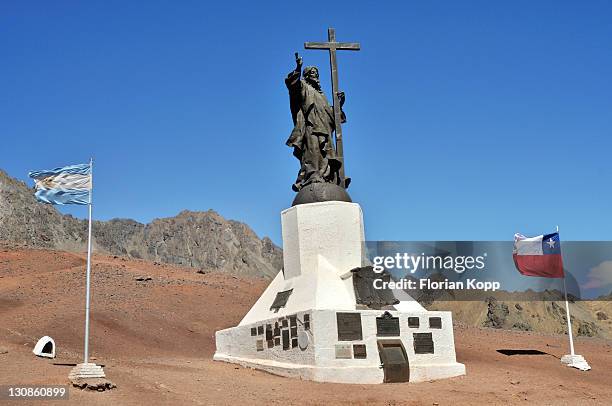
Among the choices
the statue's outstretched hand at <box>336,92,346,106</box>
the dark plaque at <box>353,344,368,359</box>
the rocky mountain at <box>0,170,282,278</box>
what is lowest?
the dark plaque at <box>353,344,368,359</box>

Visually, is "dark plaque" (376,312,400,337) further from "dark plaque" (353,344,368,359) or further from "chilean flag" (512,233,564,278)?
"chilean flag" (512,233,564,278)

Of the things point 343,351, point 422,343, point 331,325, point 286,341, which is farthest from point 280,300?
point 422,343

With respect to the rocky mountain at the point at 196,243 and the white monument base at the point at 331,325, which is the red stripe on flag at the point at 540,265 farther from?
the rocky mountain at the point at 196,243

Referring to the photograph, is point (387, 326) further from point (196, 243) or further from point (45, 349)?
point (196, 243)

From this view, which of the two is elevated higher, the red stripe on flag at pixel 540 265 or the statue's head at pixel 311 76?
the statue's head at pixel 311 76

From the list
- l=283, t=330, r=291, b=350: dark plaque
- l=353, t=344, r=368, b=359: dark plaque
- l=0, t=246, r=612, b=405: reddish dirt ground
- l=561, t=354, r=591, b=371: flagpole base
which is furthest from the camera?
l=561, t=354, r=591, b=371: flagpole base

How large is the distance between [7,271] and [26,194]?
180 ft

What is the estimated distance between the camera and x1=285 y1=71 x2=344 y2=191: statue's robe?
17.2 m

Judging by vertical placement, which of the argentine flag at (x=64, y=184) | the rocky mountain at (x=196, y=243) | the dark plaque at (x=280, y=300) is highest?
the rocky mountain at (x=196, y=243)

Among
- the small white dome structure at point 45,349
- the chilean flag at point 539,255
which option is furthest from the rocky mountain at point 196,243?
the small white dome structure at point 45,349

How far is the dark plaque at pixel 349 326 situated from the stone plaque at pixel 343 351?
0.46 ft

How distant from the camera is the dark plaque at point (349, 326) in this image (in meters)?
14.1

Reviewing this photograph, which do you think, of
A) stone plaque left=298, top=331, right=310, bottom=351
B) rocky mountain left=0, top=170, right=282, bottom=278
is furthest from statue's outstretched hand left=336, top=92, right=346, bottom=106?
rocky mountain left=0, top=170, right=282, bottom=278

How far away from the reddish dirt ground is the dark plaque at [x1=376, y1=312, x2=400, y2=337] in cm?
124
